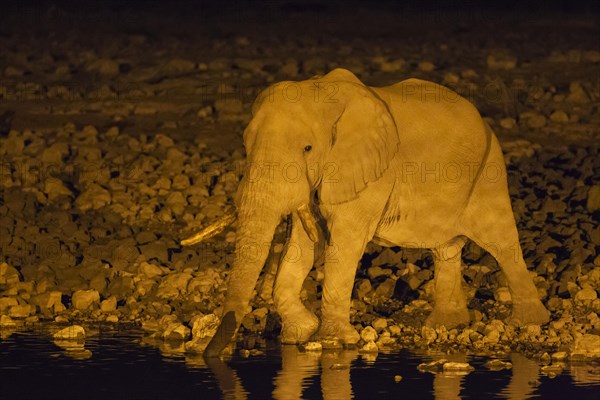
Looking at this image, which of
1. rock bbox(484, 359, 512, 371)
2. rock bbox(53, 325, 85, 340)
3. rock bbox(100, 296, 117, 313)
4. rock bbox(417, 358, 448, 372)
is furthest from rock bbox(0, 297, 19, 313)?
rock bbox(484, 359, 512, 371)

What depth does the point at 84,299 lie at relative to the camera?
13883 mm

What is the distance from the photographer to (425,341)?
500 inches

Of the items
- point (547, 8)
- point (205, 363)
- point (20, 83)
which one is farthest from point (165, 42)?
point (205, 363)

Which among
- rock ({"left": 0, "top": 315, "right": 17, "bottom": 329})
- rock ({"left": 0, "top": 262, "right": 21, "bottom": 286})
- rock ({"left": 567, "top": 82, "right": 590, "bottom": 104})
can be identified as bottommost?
rock ({"left": 0, "top": 315, "right": 17, "bottom": 329})

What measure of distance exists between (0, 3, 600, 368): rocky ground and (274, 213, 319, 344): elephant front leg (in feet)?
1.02

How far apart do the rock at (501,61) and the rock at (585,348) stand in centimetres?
1388

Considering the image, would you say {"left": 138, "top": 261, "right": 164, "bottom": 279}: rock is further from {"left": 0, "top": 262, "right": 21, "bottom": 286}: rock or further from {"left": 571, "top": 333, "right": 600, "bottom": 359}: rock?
{"left": 571, "top": 333, "right": 600, "bottom": 359}: rock

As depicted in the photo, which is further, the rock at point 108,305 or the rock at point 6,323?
Result: the rock at point 108,305

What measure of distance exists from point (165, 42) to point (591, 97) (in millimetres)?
10442

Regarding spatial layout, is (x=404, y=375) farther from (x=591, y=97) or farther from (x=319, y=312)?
(x=591, y=97)

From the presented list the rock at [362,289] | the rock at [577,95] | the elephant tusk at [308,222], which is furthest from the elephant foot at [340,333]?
the rock at [577,95]

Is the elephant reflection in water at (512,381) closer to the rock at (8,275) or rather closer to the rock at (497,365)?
the rock at (497,365)

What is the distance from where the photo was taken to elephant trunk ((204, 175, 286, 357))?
11805 millimetres

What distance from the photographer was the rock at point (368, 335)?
12.5m
